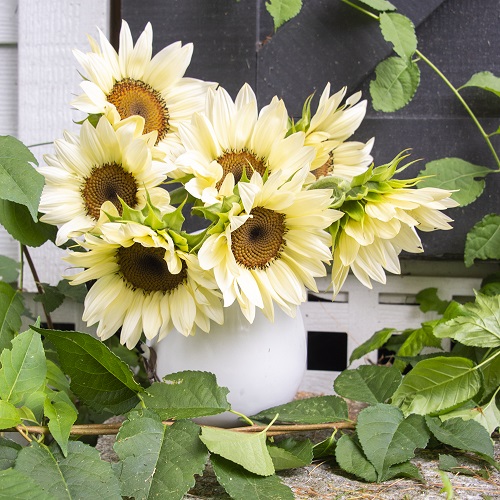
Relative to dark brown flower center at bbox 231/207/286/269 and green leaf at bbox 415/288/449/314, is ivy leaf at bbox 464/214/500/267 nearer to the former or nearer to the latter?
green leaf at bbox 415/288/449/314

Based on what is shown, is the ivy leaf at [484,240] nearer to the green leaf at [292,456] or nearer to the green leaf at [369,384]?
the green leaf at [369,384]

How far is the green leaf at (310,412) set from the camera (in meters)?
0.71

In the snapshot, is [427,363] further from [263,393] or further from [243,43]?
[243,43]

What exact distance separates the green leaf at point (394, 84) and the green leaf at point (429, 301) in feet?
1.05

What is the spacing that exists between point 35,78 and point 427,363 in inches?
32.6

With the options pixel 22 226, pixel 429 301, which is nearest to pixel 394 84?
pixel 429 301

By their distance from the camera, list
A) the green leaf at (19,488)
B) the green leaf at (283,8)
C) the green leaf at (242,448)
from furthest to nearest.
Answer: the green leaf at (283,8), the green leaf at (242,448), the green leaf at (19,488)

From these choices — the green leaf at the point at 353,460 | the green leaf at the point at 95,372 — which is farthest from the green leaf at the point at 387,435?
the green leaf at the point at 95,372

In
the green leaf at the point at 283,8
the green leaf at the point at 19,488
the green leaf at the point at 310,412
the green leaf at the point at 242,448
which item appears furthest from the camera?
the green leaf at the point at 283,8

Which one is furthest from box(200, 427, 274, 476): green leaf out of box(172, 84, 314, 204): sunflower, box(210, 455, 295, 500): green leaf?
box(172, 84, 314, 204): sunflower

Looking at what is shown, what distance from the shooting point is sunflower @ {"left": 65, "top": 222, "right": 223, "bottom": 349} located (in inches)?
27.4

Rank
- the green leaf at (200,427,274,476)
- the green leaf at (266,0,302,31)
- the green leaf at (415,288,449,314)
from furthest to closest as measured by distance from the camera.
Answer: the green leaf at (415,288,449,314)
the green leaf at (266,0,302,31)
the green leaf at (200,427,274,476)

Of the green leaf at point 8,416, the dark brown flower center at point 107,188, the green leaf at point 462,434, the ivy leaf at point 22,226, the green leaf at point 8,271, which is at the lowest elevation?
the green leaf at point 462,434

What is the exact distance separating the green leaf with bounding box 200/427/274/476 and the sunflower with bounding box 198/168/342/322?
4.6 inches
